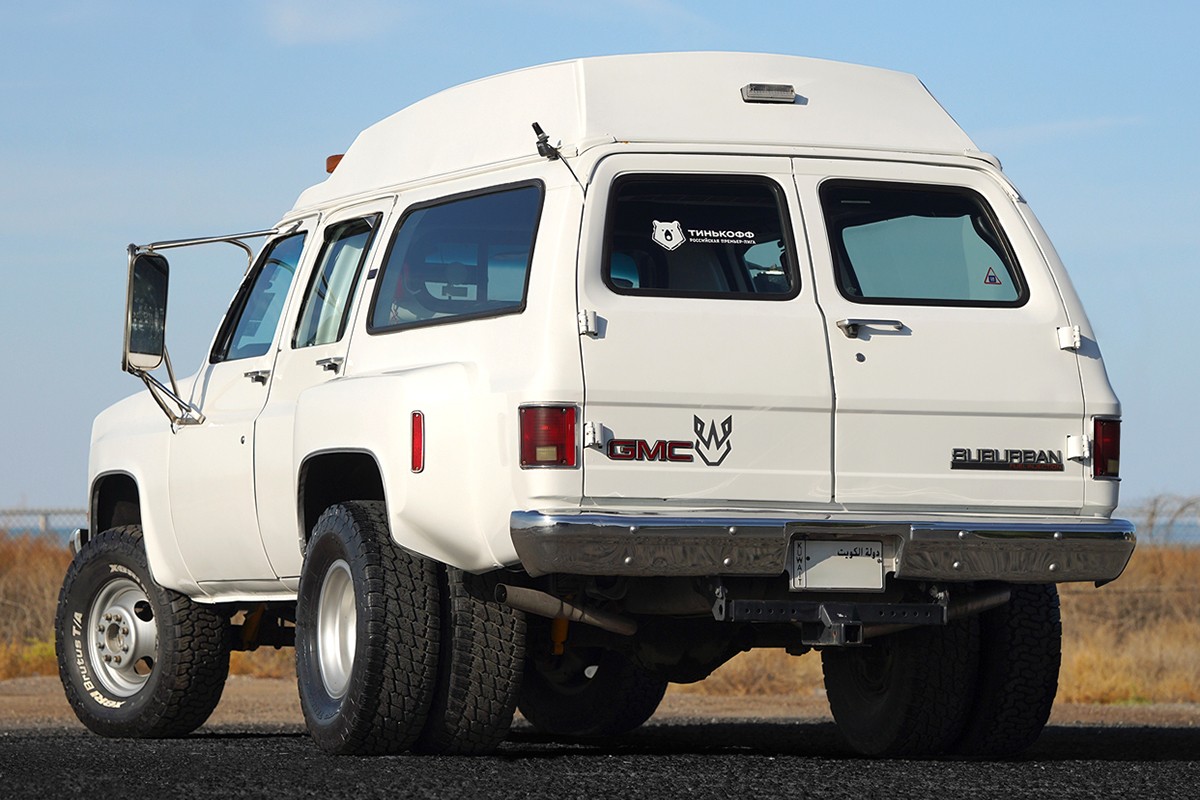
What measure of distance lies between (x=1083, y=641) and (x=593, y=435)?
16.7m

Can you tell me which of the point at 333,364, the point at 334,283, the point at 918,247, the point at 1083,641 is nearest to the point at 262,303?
the point at 334,283

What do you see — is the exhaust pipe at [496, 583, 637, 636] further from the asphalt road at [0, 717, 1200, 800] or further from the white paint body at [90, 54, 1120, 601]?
the asphalt road at [0, 717, 1200, 800]

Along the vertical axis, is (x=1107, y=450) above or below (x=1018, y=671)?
above

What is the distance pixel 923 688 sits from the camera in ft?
28.3

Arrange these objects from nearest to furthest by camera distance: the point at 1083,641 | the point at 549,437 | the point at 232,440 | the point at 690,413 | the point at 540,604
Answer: the point at 549,437
the point at 690,413
the point at 540,604
the point at 232,440
the point at 1083,641

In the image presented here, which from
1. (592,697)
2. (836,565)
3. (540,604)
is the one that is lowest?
(592,697)

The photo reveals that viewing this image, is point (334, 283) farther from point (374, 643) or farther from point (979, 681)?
point (979, 681)

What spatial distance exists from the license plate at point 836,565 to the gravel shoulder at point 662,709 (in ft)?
19.8

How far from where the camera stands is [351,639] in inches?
320

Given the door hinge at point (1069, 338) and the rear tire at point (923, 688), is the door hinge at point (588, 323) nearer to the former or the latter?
the door hinge at point (1069, 338)

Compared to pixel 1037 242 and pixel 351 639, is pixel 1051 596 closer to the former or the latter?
pixel 1037 242

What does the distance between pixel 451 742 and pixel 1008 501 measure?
2211mm

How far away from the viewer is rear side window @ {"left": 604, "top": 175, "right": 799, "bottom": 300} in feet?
25.3

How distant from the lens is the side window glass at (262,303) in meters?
9.48
